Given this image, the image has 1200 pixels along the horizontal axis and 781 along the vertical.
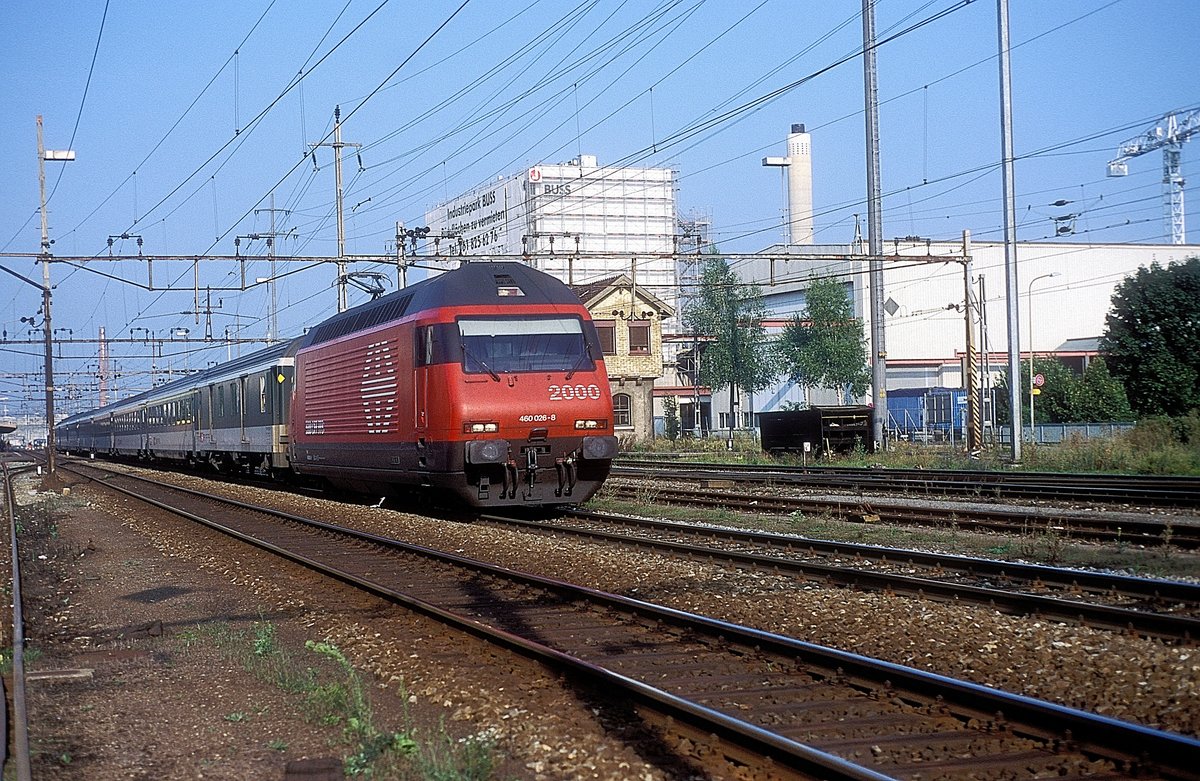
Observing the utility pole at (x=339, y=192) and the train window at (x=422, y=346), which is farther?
the utility pole at (x=339, y=192)

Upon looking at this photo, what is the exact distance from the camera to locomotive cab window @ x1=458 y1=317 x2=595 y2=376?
17.0m

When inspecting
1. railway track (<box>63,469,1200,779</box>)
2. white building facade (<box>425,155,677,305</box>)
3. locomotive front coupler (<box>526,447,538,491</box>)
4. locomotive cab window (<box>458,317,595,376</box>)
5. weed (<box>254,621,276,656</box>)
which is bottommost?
weed (<box>254,621,276,656</box>)

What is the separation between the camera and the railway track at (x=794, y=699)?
208 inches

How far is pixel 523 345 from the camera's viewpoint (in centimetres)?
1744

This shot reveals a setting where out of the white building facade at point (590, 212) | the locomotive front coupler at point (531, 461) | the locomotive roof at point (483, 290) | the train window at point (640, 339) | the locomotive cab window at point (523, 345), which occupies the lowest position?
the locomotive front coupler at point (531, 461)

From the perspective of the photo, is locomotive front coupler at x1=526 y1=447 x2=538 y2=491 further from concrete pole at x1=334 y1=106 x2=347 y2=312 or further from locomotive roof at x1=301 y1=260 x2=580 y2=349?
concrete pole at x1=334 y1=106 x2=347 y2=312

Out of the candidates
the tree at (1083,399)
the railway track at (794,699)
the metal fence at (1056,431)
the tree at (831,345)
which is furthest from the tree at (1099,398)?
the railway track at (794,699)

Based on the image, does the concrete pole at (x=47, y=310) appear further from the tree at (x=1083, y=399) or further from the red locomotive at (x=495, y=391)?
the tree at (x=1083, y=399)

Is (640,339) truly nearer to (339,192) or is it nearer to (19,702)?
(339,192)

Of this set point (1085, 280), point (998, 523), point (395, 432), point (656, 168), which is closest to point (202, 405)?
point (395, 432)

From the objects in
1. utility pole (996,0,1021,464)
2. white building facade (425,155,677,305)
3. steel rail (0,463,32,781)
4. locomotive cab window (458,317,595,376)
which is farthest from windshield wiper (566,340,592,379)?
white building facade (425,155,677,305)

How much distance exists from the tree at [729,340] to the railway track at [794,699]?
5404 centimetres

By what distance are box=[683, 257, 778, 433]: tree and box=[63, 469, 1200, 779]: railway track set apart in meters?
54.0

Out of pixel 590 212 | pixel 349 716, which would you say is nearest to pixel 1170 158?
pixel 590 212
